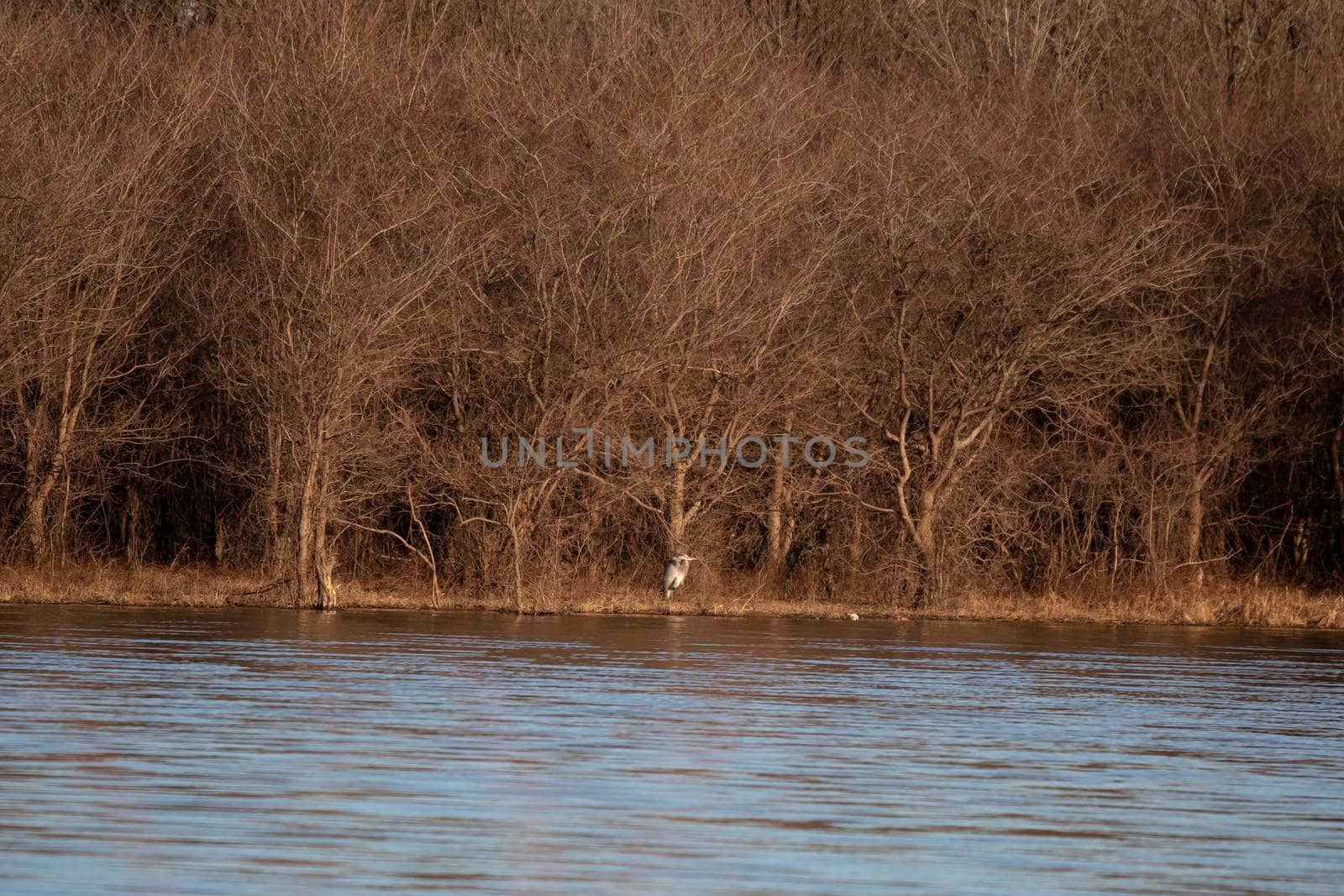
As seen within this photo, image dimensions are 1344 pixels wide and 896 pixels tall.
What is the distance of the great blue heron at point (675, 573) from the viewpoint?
3167 cm

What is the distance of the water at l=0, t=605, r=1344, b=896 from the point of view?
1140 centimetres

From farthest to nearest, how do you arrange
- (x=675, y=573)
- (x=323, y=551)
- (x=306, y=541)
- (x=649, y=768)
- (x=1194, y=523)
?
(x=1194, y=523) → (x=675, y=573) → (x=306, y=541) → (x=323, y=551) → (x=649, y=768)

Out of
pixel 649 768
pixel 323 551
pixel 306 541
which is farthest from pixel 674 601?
pixel 649 768

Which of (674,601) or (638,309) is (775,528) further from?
(638,309)

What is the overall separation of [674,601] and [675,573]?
0.91 meters

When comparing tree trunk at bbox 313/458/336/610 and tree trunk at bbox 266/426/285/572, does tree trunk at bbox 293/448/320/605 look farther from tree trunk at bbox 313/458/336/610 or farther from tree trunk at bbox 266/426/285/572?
tree trunk at bbox 266/426/285/572

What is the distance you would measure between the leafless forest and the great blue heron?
1.14 metres

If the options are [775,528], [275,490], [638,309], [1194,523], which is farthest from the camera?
[1194,523]

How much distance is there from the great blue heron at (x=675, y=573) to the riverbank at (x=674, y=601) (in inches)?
14.7

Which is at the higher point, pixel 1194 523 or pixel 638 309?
pixel 638 309

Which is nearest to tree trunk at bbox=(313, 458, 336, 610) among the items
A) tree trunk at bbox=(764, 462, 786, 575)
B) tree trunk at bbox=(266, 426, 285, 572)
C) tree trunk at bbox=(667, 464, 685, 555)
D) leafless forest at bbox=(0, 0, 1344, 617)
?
leafless forest at bbox=(0, 0, 1344, 617)

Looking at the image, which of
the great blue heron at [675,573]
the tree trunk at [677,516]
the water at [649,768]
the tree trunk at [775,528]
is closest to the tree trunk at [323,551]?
the water at [649,768]

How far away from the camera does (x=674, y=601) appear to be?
1276 inches

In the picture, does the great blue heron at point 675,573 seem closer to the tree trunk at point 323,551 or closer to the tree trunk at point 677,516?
the tree trunk at point 677,516
